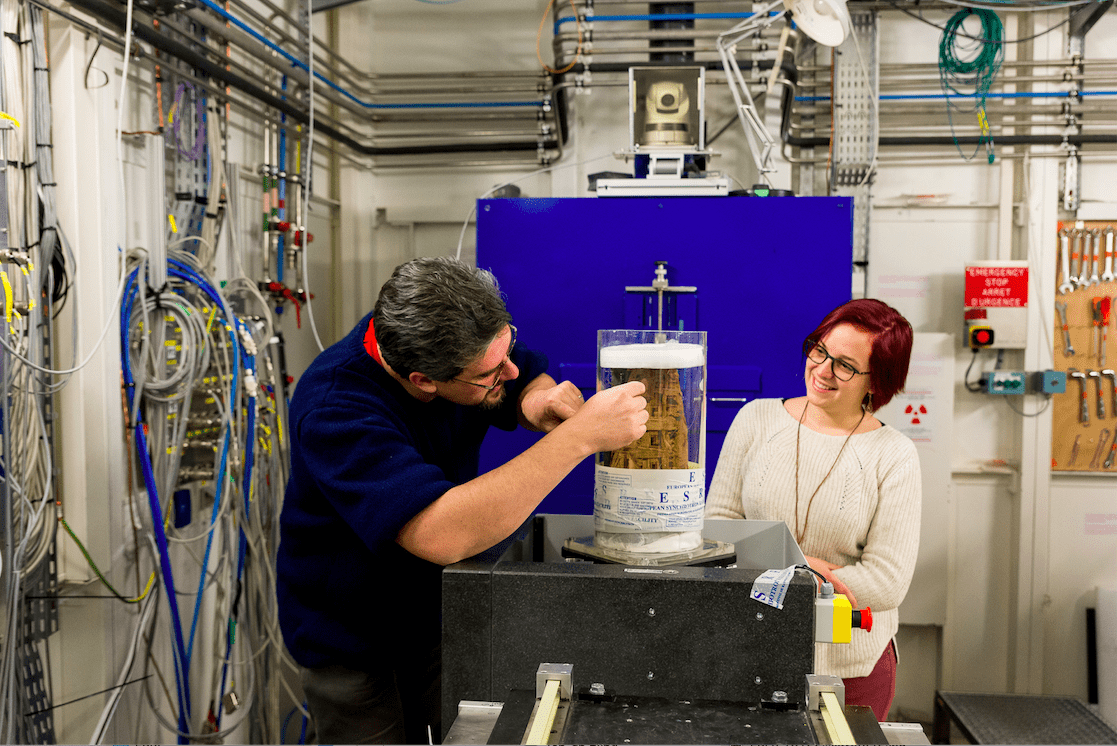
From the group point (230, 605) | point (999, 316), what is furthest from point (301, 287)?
point (999, 316)

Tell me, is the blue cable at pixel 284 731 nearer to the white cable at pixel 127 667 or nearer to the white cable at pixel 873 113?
the white cable at pixel 127 667

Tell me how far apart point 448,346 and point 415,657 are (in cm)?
54

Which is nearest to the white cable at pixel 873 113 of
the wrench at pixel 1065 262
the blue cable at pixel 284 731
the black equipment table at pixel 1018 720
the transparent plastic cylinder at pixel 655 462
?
the wrench at pixel 1065 262

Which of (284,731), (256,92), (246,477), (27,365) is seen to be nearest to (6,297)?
(27,365)

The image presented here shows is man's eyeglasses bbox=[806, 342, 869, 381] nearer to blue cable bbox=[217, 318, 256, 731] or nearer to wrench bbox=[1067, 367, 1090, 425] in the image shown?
blue cable bbox=[217, 318, 256, 731]

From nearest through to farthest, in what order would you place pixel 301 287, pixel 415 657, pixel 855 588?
pixel 415 657
pixel 855 588
pixel 301 287

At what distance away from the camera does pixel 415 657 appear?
1.26 metres

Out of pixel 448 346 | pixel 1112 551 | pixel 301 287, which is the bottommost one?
pixel 1112 551

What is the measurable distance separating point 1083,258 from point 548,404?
9.11 feet

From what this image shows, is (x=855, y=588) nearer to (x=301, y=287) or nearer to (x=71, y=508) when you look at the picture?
(x=71, y=508)

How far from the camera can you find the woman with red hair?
143 centimetres

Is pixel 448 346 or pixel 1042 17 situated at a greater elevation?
pixel 1042 17

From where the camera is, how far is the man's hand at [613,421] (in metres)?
0.93

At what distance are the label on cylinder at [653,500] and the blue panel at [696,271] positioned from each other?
148 centimetres
